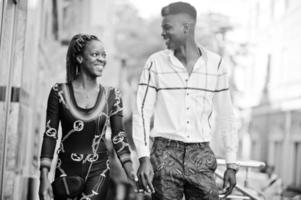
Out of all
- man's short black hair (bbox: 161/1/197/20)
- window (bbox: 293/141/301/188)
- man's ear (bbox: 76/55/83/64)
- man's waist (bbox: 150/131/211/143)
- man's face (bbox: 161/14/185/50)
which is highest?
man's short black hair (bbox: 161/1/197/20)

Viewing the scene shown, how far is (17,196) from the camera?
7.40 m

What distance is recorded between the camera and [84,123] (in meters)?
4.56

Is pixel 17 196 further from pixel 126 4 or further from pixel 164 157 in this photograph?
pixel 126 4

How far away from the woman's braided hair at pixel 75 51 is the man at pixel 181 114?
467 mm

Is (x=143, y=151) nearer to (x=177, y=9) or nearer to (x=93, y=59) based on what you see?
(x=93, y=59)

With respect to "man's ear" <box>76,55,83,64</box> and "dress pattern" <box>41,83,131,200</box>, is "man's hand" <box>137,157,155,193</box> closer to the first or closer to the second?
"dress pattern" <box>41,83,131,200</box>

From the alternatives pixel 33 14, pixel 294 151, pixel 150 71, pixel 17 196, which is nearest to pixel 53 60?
pixel 33 14

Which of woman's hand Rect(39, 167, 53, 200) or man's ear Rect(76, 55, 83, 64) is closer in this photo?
woman's hand Rect(39, 167, 53, 200)

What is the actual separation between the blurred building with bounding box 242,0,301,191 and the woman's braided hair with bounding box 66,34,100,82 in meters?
19.9

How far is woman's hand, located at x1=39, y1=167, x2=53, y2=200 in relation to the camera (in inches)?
171

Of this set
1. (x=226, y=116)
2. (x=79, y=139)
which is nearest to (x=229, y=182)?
(x=226, y=116)

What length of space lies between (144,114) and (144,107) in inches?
1.9

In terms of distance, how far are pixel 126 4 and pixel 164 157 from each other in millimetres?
40331

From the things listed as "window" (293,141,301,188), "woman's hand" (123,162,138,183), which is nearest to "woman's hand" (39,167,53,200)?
"woman's hand" (123,162,138,183)
